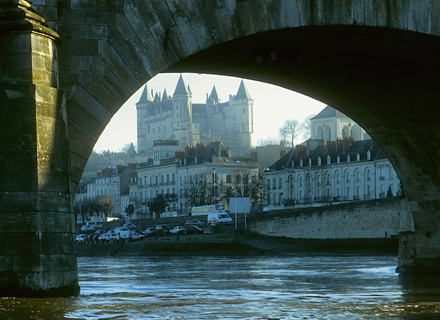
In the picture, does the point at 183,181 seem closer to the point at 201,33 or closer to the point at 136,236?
the point at 136,236

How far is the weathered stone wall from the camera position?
54.6m

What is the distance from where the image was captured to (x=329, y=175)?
97.3 meters

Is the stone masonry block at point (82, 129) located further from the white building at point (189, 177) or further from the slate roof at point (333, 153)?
the white building at point (189, 177)

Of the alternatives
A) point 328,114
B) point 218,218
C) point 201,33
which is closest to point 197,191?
point 218,218

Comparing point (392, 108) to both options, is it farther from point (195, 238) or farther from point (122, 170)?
point (122, 170)

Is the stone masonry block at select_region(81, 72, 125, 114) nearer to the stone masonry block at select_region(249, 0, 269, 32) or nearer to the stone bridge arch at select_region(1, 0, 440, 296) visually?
the stone bridge arch at select_region(1, 0, 440, 296)

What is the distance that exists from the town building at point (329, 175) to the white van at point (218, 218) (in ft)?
56.4

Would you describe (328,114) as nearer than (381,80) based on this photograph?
No

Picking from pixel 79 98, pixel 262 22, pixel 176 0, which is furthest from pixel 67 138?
pixel 262 22

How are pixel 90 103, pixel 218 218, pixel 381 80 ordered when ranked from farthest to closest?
pixel 218 218 < pixel 381 80 < pixel 90 103

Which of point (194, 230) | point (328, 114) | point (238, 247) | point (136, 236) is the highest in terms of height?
point (328, 114)

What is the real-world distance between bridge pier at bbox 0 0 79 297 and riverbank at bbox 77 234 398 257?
39.6m

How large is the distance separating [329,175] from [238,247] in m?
41.3

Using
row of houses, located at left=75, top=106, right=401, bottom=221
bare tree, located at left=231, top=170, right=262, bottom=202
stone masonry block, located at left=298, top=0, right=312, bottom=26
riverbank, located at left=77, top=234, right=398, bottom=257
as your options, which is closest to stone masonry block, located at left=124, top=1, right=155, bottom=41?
stone masonry block, located at left=298, top=0, right=312, bottom=26
